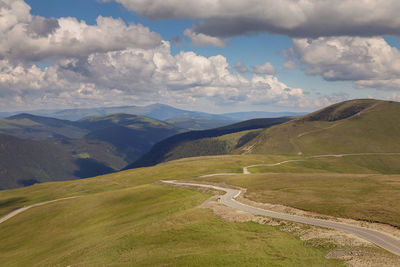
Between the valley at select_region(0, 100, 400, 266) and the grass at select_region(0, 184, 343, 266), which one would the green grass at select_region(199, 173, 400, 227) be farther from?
the grass at select_region(0, 184, 343, 266)

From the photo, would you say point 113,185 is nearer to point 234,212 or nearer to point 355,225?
point 234,212

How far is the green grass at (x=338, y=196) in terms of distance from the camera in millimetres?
49281

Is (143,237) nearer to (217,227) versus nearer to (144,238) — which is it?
(144,238)

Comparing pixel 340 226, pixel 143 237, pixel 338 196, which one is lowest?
pixel 143 237

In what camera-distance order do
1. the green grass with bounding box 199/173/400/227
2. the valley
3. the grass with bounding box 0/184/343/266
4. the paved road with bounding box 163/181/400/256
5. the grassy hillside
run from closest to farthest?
the grass with bounding box 0/184/343/266
the grassy hillside
the valley
the paved road with bounding box 163/181/400/256
the green grass with bounding box 199/173/400/227

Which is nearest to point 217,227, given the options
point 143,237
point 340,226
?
point 143,237

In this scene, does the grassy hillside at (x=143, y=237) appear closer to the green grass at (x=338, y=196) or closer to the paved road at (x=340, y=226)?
the paved road at (x=340, y=226)

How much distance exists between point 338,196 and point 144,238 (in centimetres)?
4565

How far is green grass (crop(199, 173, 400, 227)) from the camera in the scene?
1940 inches

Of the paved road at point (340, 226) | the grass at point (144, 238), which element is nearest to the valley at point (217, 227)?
the grass at point (144, 238)

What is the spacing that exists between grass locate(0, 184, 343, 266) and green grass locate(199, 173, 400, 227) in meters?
15.7

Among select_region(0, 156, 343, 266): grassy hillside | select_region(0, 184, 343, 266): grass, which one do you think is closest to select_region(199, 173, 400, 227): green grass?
select_region(0, 156, 343, 266): grassy hillside

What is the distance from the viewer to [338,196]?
6272 centimetres

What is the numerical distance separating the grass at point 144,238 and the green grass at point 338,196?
15.7m
